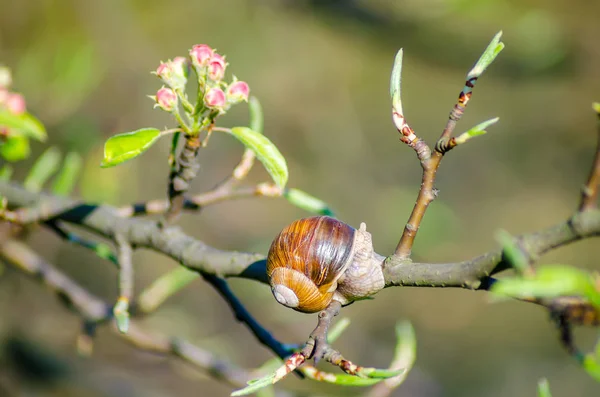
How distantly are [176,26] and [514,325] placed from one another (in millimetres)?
2491

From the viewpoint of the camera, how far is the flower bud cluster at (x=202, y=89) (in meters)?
0.82

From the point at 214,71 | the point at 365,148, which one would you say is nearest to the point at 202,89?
the point at 214,71

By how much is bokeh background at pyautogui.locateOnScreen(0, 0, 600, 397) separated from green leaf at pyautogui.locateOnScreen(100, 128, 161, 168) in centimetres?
131

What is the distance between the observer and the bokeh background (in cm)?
252

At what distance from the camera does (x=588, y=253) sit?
367cm

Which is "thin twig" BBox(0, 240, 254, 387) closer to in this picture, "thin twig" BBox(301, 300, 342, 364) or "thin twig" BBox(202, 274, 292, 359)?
"thin twig" BBox(202, 274, 292, 359)

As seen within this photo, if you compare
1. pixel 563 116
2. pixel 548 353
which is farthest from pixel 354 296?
pixel 563 116

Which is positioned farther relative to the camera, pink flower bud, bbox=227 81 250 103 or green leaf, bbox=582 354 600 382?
pink flower bud, bbox=227 81 250 103

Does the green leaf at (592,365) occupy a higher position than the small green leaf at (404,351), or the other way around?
the small green leaf at (404,351)

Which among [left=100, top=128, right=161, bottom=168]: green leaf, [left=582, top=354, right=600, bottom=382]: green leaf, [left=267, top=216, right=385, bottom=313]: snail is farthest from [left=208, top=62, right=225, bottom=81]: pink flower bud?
[left=582, top=354, right=600, bottom=382]: green leaf

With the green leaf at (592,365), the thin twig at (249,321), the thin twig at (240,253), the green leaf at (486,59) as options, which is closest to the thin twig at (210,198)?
the thin twig at (240,253)

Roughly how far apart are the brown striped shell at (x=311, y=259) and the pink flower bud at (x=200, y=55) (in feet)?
0.86

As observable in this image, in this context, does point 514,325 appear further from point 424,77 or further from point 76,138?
point 76,138

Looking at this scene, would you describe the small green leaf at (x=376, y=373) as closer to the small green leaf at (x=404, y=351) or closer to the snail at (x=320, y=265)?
the snail at (x=320, y=265)
